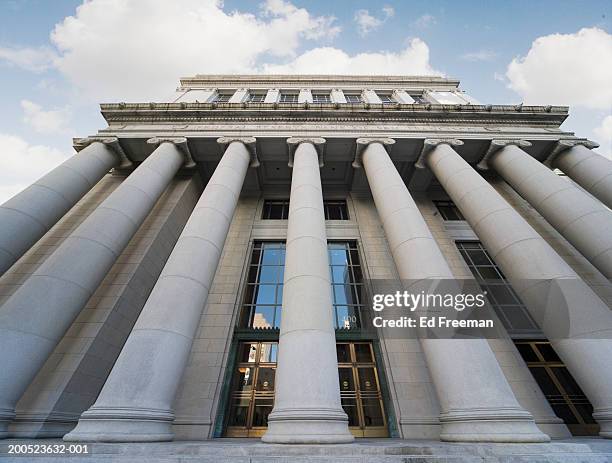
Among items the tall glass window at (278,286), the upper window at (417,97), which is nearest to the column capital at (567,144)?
the upper window at (417,97)

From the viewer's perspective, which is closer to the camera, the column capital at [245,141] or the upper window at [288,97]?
the column capital at [245,141]

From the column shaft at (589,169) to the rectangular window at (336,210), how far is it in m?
13.4

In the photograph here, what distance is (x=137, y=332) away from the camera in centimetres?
791

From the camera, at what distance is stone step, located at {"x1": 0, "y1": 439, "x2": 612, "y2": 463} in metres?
5.26

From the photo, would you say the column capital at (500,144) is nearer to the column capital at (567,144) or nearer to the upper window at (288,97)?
the column capital at (567,144)

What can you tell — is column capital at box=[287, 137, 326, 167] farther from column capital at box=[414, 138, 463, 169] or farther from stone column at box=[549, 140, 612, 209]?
stone column at box=[549, 140, 612, 209]

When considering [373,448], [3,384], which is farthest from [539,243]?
[3,384]

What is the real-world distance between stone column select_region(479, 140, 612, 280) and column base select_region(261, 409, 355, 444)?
12.2 m

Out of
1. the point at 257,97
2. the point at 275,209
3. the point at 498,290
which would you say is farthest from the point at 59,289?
the point at 257,97

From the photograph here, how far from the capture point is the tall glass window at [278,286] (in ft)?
47.5

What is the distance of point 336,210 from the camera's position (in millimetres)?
20781

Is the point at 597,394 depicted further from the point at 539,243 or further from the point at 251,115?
the point at 251,115

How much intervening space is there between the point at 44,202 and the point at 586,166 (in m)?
27.0

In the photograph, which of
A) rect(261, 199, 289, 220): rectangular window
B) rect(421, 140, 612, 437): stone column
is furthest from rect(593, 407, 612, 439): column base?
rect(261, 199, 289, 220): rectangular window
